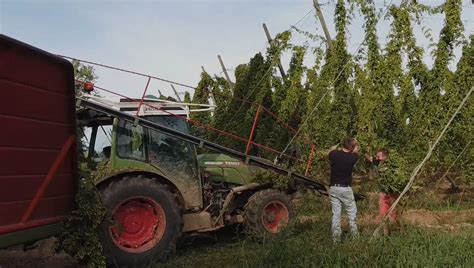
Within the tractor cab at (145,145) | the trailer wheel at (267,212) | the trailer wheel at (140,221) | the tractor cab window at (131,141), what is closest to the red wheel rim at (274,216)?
the trailer wheel at (267,212)

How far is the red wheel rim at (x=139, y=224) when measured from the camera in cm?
690

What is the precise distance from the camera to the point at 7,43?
3.19 metres

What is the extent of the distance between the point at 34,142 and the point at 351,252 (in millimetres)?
3544

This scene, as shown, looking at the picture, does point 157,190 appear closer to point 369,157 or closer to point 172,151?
point 172,151

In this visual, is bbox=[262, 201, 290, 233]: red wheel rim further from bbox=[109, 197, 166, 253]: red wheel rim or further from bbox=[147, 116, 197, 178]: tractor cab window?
bbox=[109, 197, 166, 253]: red wheel rim

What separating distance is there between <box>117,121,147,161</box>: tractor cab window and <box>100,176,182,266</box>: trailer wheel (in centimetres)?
39

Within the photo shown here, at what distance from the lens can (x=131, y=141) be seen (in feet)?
24.0

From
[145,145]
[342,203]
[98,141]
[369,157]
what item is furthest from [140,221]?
[369,157]

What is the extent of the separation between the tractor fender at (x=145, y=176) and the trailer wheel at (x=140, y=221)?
0.07 meters

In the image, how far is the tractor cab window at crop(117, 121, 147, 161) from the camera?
723 centimetres

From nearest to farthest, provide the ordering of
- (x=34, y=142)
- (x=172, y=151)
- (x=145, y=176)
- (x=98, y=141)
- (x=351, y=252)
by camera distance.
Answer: (x=34, y=142) → (x=351, y=252) → (x=145, y=176) → (x=98, y=141) → (x=172, y=151)

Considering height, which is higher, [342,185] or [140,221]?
[342,185]

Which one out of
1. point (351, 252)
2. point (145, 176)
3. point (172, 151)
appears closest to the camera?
point (351, 252)

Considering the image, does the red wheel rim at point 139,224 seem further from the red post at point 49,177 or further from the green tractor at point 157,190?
the red post at point 49,177
